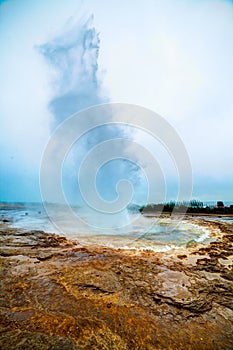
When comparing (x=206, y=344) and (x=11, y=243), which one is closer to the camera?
(x=206, y=344)

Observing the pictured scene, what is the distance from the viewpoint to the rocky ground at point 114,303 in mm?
2631

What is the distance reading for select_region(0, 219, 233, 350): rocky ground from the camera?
8.63 ft

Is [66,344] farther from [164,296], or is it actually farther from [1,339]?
[164,296]

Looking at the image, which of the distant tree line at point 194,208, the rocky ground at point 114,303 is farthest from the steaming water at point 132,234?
the distant tree line at point 194,208

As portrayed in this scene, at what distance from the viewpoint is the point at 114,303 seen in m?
3.54

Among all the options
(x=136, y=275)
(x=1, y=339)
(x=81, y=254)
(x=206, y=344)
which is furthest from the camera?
(x=81, y=254)

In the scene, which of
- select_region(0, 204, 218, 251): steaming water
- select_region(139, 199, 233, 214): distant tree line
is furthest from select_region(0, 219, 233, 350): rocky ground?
select_region(139, 199, 233, 214): distant tree line

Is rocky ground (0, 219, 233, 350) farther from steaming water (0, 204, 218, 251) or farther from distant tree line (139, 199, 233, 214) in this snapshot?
distant tree line (139, 199, 233, 214)

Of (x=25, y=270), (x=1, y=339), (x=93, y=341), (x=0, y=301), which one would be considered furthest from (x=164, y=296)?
(x=25, y=270)

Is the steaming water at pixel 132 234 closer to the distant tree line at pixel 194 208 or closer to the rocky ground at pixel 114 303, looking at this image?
the rocky ground at pixel 114 303

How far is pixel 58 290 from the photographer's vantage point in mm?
3924

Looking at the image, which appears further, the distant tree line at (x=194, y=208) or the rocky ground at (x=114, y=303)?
the distant tree line at (x=194, y=208)

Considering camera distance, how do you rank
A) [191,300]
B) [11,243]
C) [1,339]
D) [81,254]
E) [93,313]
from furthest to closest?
[11,243], [81,254], [191,300], [93,313], [1,339]

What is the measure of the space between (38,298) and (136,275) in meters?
2.60
